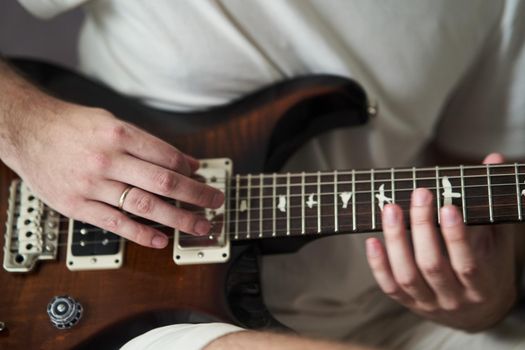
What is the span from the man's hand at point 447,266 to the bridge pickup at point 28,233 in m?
0.46

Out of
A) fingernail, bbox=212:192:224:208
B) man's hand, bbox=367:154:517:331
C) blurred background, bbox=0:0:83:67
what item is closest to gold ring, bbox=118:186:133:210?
fingernail, bbox=212:192:224:208

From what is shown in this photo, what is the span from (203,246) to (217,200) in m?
0.08

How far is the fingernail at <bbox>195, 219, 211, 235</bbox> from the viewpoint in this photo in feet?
2.45

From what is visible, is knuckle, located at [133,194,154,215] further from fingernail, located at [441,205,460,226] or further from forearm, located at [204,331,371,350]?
fingernail, located at [441,205,460,226]

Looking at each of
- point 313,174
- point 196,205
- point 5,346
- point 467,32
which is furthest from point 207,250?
point 467,32

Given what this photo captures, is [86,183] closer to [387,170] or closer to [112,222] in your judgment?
[112,222]

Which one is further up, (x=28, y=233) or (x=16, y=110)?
(x=16, y=110)

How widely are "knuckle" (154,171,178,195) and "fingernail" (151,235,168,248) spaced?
68 millimetres

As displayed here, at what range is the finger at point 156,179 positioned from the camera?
72cm

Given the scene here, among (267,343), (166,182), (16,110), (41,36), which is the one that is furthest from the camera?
(41,36)

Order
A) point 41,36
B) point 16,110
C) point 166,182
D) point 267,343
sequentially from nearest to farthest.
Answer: point 267,343 → point 166,182 → point 16,110 → point 41,36

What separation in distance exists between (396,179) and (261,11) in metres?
0.33

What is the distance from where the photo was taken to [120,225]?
0.74 m

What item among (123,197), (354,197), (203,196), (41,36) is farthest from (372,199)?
(41,36)
